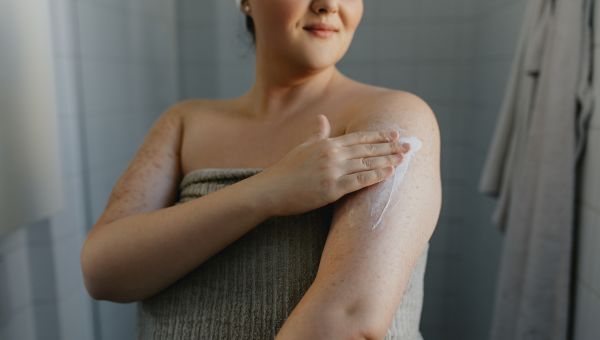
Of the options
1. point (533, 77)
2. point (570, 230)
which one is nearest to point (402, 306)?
point (570, 230)

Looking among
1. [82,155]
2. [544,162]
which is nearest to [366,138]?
[544,162]

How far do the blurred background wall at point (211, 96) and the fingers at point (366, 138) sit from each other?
60 cm

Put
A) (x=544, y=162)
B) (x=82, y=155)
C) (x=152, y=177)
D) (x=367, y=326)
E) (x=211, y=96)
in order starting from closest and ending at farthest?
(x=367, y=326), (x=152, y=177), (x=544, y=162), (x=82, y=155), (x=211, y=96)

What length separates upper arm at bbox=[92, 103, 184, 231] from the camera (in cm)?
81

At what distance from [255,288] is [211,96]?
153 cm

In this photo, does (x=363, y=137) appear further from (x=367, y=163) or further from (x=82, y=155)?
(x=82, y=155)

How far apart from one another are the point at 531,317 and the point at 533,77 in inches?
21.8

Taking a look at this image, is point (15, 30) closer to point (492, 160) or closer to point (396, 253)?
point (396, 253)

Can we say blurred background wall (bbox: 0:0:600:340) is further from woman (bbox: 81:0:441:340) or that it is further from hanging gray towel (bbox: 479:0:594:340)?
woman (bbox: 81:0:441:340)

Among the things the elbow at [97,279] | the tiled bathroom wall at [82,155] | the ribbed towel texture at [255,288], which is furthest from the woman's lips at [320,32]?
the tiled bathroom wall at [82,155]

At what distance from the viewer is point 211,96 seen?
2104 mm

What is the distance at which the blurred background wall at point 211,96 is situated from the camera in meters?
1.34

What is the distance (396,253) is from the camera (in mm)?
588

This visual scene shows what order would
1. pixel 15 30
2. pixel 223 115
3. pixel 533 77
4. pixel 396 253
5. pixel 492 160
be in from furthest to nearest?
pixel 492 160 < pixel 533 77 < pixel 15 30 < pixel 223 115 < pixel 396 253
